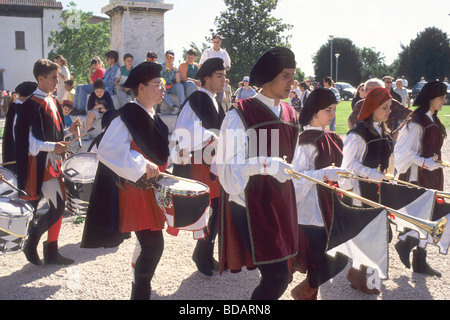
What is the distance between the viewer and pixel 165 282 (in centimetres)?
459

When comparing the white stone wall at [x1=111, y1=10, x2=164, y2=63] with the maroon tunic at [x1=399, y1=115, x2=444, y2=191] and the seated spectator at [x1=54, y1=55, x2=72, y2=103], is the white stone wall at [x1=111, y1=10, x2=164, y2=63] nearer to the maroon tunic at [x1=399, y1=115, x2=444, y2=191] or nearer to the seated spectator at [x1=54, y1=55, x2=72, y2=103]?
the seated spectator at [x1=54, y1=55, x2=72, y2=103]

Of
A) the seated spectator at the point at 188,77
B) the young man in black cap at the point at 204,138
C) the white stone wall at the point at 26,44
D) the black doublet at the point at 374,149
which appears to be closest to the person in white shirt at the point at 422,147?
the black doublet at the point at 374,149

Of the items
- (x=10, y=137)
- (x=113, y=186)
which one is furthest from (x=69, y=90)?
(x=113, y=186)

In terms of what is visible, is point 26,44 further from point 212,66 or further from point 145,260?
point 145,260

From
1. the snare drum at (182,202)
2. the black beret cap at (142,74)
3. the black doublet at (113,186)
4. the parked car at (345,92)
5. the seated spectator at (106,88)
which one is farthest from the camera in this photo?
the parked car at (345,92)

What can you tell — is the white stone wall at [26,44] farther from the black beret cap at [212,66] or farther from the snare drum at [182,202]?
the snare drum at [182,202]

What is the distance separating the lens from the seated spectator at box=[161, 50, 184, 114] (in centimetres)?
1093

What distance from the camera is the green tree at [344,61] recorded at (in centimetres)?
7062

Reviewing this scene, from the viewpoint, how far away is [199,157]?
4.93 m

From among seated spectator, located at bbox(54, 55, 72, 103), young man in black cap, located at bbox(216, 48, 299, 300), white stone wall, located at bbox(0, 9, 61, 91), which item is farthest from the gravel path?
white stone wall, located at bbox(0, 9, 61, 91)

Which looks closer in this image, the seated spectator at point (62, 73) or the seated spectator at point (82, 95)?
the seated spectator at point (62, 73)

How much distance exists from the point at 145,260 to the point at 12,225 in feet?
4.21

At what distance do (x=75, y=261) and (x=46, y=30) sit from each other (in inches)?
1970

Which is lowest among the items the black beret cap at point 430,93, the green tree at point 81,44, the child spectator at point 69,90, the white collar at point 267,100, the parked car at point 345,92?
the white collar at point 267,100
